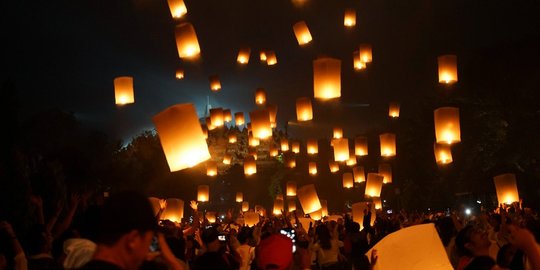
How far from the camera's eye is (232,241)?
8.76 meters

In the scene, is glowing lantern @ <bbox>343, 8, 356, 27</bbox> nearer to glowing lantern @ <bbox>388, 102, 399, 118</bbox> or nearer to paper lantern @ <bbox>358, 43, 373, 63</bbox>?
paper lantern @ <bbox>358, 43, 373, 63</bbox>

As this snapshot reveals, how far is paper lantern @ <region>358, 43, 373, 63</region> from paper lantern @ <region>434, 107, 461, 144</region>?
436 cm

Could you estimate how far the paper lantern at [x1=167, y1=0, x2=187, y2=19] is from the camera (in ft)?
40.1

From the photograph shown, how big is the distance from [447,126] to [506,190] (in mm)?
2717

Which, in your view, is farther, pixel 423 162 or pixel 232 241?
pixel 423 162

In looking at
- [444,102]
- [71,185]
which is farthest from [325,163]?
[71,185]

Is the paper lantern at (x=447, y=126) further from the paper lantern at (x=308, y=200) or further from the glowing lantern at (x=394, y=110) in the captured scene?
the glowing lantern at (x=394, y=110)

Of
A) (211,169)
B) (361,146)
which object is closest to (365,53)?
(361,146)

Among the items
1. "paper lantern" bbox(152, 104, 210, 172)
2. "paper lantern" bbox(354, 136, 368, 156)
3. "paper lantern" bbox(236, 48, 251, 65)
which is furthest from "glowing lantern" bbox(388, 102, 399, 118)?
"paper lantern" bbox(152, 104, 210, 172)

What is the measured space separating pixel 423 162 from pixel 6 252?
3074 cm

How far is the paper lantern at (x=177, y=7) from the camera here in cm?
1223

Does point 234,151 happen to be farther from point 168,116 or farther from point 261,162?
point 168,116

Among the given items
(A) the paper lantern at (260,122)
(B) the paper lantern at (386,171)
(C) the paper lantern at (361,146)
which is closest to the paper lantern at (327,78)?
(A) the paper lantern at (260,122)

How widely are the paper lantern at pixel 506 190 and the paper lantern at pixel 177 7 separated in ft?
29.0
